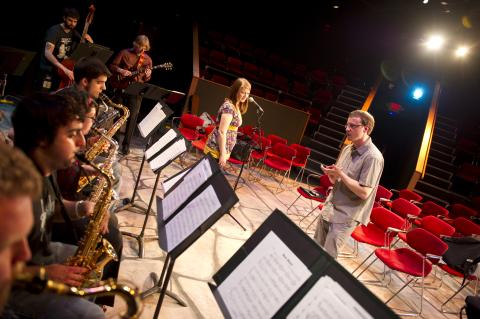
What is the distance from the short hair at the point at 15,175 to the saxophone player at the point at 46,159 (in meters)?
0.75

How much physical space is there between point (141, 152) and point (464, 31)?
1102 cm

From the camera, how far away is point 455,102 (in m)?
12.9

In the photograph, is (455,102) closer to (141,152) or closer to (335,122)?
(335,122)

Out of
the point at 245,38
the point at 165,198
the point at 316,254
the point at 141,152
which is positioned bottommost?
the point at 141,152

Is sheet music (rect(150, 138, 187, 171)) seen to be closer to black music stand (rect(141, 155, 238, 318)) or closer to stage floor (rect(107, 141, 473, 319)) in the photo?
black music stand (rect(141, 155, 238, 318))

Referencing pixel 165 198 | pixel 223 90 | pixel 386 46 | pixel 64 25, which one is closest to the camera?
pixel 165 198

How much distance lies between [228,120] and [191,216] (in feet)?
7.73

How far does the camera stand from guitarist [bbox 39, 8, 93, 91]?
5.65 meters

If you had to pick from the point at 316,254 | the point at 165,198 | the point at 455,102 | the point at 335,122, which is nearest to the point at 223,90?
the point at 335,122

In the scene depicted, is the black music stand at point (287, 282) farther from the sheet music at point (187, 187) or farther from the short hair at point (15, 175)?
the short hair at point (15, 175)

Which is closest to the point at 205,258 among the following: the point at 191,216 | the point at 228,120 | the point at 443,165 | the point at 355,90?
the point at 228,120

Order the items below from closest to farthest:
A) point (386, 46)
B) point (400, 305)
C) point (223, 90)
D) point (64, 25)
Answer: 1. point (400, 305)
2. point (64, 25)
3. point (223, 90)
4. point (386, 46)

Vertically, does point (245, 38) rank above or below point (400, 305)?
above

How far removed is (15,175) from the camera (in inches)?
39.3
